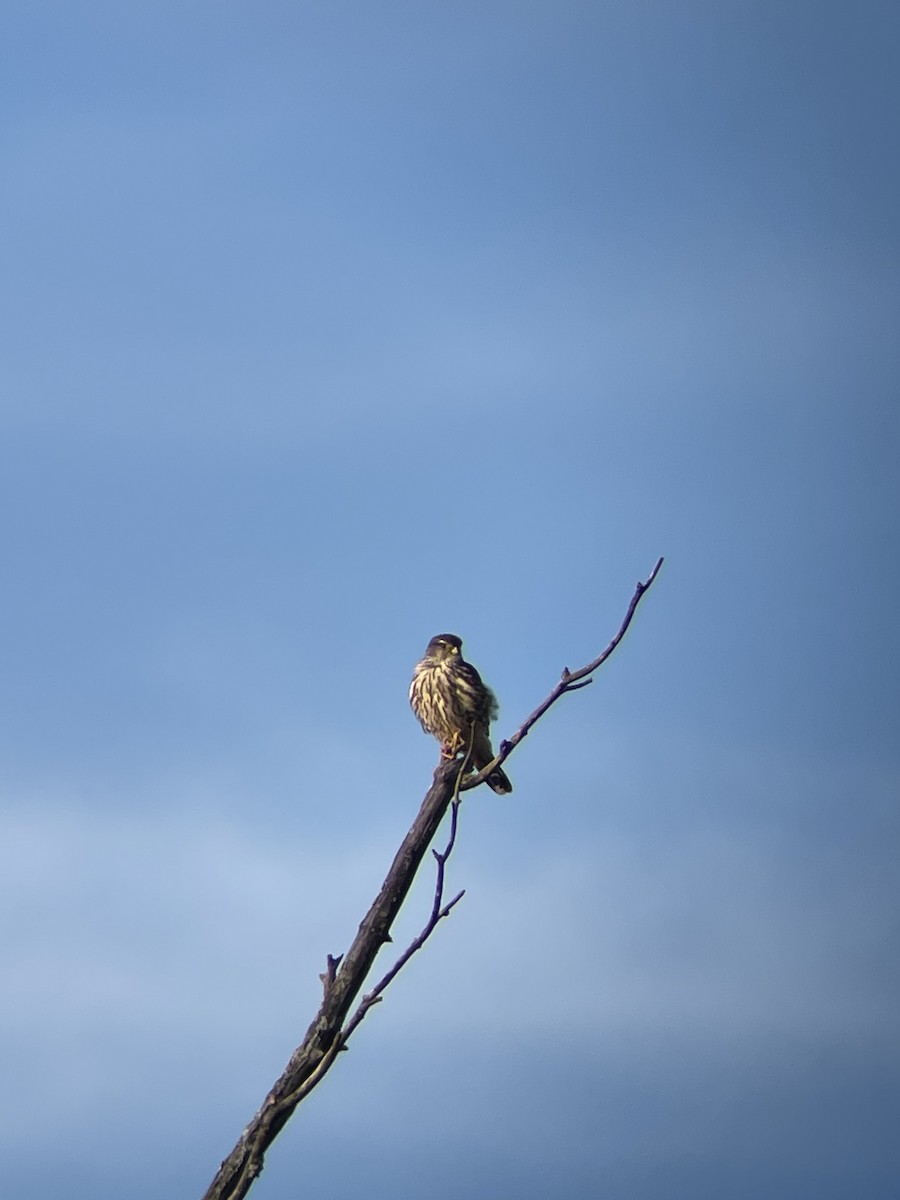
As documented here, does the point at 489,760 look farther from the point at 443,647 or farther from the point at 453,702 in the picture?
the point at 443,647

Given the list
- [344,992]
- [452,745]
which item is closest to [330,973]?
[344,992]

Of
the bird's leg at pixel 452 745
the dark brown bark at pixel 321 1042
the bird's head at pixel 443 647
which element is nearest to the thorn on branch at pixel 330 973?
the dark brown bark at pixel 321 1042

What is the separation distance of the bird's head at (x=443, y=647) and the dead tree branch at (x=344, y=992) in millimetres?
8092

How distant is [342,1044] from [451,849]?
0.91 m

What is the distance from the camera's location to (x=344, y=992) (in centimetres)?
454

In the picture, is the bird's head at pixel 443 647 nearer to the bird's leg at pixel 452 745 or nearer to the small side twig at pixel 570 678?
the bird's leg at pixel 452 745

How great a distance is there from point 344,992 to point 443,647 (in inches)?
355

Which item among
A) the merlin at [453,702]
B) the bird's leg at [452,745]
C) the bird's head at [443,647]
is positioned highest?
the bird's head at [443,647]

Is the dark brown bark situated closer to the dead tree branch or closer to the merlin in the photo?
the dead tree branch

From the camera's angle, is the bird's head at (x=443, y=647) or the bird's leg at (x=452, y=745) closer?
the bird's leg at (x=452, y=745)

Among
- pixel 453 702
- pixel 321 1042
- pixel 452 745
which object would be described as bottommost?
pixel 321 1042

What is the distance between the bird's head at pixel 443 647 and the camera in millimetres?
13359

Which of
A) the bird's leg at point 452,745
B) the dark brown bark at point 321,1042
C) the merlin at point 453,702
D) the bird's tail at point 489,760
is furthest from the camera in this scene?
the merlin at point 453,702

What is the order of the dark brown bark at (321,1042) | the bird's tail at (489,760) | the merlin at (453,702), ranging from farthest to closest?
1. the merlin at (453,702)
2. the bird's tail at (489,760)
3. the dark brown bark at (321,1042)
